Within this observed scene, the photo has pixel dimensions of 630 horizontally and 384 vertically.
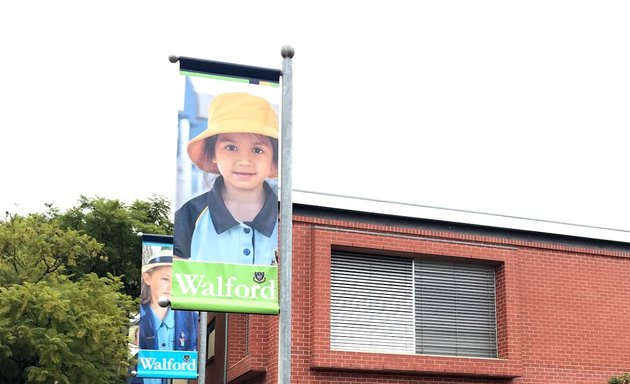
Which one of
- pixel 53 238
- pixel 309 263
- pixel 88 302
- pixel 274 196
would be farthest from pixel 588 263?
pixel 53 238

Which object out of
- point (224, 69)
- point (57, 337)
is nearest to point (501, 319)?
point (224, 69)

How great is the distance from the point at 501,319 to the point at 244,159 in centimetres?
1025

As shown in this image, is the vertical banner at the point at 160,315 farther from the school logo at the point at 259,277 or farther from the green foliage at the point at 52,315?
the school logo at the point at 259,277

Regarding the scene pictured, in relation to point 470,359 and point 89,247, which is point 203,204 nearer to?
point 470,359

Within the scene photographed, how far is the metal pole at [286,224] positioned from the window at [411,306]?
7589mm

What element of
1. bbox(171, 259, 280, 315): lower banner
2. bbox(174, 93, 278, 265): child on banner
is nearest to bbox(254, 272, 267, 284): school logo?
bbox(171, 259, 280, 315): lower banner

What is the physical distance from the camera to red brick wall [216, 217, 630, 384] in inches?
738

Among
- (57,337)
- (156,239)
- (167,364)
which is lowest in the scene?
(167,364)

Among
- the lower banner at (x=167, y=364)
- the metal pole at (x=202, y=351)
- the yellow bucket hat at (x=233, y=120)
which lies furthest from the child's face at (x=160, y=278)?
the yellow bucket hat at (x=233, y=120)

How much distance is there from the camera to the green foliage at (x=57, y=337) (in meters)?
24.6

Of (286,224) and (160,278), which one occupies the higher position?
(160,278)

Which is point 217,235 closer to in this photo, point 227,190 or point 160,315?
point 227,190

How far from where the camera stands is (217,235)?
1159 cm

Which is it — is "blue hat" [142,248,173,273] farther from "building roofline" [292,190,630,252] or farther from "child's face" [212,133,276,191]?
"child's face" [212,133,276,191]
